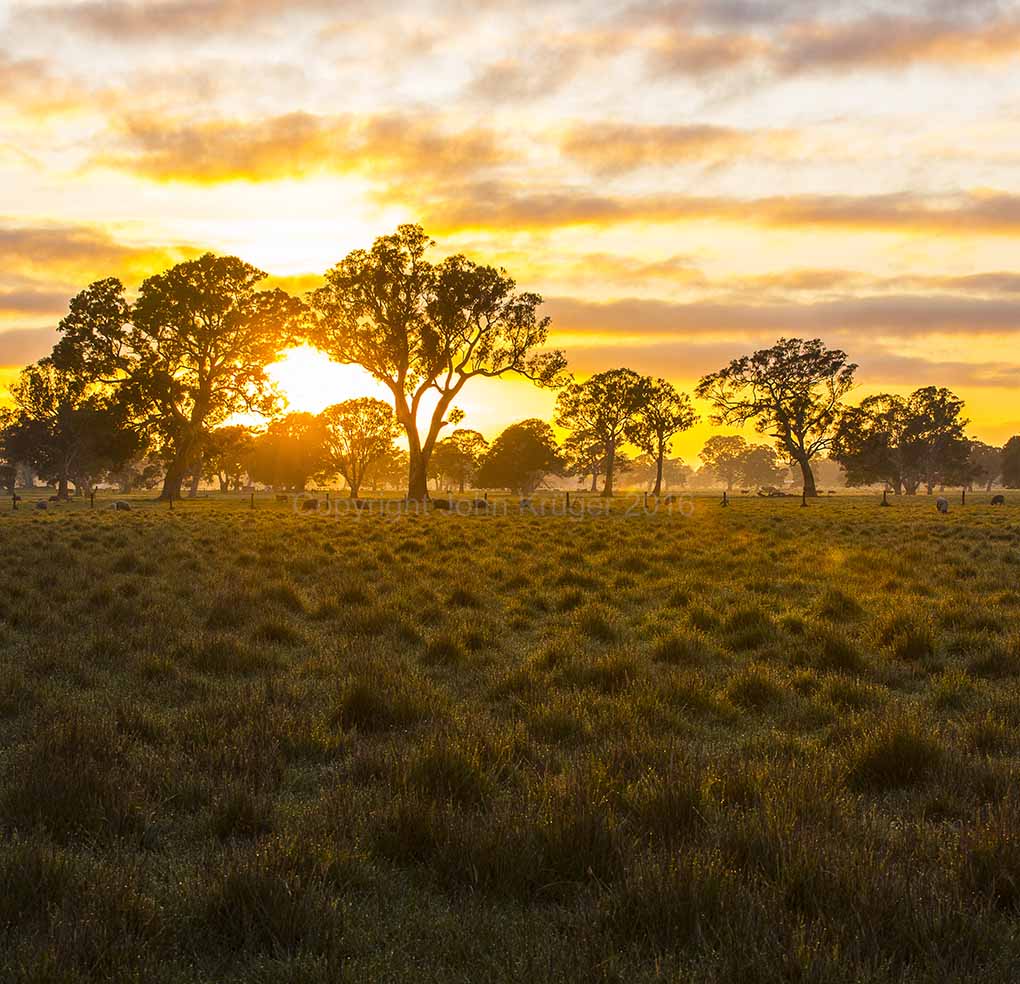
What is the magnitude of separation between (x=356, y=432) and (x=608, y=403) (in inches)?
1312

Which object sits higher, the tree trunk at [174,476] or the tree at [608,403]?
the tree at [608,403]

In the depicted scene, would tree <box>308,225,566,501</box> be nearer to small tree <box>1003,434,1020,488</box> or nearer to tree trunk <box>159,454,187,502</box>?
tree trunk <box>159,454,187,502</box>

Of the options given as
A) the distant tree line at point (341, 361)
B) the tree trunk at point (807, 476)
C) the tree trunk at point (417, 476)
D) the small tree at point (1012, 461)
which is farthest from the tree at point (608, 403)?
the small tree at point (1012, 461)

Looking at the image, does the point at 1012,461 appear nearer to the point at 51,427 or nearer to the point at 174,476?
the point at 174,476

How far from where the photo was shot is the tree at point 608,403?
89562mm

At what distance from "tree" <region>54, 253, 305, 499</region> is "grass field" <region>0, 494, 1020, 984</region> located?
1949 inches

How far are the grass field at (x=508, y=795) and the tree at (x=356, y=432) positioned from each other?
277 ft

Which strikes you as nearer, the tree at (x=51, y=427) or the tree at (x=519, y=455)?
the tree at (x=51, y=427)

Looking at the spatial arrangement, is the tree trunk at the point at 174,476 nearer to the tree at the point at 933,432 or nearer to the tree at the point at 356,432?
the tree at the point at 356,432

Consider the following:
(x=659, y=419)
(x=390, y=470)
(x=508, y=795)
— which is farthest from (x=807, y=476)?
(x=390, y=470)

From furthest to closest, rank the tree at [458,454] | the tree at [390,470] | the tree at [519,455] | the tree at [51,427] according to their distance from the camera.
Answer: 1. the tree at [390,470]
2. the tree at [458,454]
3. the tree at [519,455]
4. the tree at [51,427]

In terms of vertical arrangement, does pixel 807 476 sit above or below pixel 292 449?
below

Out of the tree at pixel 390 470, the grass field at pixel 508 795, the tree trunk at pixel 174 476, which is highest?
the tree at pixel 390 470

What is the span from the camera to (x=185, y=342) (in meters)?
55.1
